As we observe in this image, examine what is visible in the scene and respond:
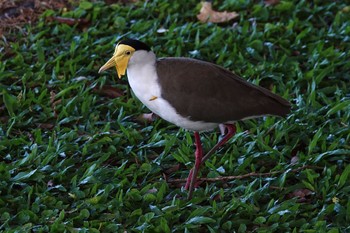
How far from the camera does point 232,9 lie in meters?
7.21

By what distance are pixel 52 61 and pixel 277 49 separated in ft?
6.46

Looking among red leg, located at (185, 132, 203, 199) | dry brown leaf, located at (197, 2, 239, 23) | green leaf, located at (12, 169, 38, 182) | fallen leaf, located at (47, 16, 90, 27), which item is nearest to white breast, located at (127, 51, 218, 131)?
red leg, located at (185, 132, 203, 199)

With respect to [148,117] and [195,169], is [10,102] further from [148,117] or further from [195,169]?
[195,169]

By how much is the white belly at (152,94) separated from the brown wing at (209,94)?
37 millimetres

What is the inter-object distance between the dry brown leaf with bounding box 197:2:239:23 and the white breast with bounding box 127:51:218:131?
230cm

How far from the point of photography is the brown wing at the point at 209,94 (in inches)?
187

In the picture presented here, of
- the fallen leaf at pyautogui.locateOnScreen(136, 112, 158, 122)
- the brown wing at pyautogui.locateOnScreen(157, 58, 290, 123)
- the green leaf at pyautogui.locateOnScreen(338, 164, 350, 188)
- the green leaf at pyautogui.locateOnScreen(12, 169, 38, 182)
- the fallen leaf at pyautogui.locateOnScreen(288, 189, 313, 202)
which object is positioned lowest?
the fallen leaf at pyautogui.locateOnScreen(288, 189, 313, 202)

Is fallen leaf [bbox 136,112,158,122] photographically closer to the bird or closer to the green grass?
the green grass

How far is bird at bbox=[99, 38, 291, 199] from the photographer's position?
15.6ft

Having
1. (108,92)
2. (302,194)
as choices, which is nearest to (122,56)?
(108,92)

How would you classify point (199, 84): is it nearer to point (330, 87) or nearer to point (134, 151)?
point (134, 151)

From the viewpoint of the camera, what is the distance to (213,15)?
7.11 m

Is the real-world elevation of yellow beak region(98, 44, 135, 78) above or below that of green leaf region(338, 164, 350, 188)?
above

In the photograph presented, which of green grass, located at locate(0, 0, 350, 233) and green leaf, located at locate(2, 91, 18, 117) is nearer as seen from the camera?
green grass, located at locate(0, 0, 350, 233)
